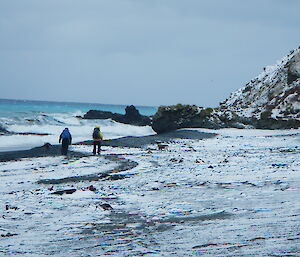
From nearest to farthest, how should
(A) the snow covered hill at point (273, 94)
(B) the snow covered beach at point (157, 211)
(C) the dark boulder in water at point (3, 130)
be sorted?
(B) the snow covered beach at point (157, 211) < (A) the snow covered hill at point (273, 94) < (C) the dark boulder in water at point (3, 130)

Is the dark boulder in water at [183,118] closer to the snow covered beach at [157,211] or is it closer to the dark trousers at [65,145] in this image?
the dark trousers at [65,145]

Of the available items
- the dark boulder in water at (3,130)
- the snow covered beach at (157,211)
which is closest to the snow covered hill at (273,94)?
the dark boulder in water at (3,130)

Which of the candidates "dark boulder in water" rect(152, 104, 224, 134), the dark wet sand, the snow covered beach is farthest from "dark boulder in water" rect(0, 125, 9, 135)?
the snow covered beach

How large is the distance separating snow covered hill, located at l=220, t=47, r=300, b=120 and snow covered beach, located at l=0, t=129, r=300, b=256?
2253cm

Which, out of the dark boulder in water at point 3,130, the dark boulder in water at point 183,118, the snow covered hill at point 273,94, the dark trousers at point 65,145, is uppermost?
the snow covered hill at point 273,94

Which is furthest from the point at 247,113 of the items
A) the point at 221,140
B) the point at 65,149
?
the point at 65,149

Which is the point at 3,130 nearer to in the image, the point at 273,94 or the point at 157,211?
the point at 273,94

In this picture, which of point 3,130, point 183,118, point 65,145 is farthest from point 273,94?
point 3,130

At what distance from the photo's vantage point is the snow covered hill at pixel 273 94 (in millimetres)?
38591

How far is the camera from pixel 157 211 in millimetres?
9445

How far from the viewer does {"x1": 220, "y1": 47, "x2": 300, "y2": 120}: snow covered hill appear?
38.6 metres

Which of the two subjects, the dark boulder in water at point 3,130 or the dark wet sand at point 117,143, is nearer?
the dark wet sand at point 117,143

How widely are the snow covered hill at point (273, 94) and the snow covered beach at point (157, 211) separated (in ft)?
73.9

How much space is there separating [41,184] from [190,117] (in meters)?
25.4
